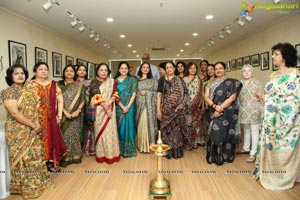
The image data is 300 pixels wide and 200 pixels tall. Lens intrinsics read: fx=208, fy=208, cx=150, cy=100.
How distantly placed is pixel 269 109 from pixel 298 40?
8.92ft

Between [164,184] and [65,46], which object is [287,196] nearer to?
[164,184]

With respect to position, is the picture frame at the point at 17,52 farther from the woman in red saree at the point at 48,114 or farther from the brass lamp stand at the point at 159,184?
the brass lamp stand at the point at 159,184

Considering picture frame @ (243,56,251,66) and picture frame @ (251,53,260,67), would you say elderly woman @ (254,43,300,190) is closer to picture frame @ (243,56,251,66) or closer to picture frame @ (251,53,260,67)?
picture frame @ (251,53,260,67)

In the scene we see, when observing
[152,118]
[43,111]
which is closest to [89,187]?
[43,111]

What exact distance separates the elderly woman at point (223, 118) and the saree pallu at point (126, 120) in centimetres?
121

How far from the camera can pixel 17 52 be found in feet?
13.2

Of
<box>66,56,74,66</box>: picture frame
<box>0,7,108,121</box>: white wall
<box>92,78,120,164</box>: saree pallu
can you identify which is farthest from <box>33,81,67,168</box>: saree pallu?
<box>66,56,74,66</box>: picture frame

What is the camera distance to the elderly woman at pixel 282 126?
2.21 meters

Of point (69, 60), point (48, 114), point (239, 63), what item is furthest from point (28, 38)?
point (239, 63)

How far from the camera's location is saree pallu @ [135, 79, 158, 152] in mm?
3457

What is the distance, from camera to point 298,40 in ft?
13.5

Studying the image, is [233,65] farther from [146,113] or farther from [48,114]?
[48,114]

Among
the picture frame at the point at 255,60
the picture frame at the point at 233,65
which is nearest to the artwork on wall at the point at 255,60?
the picture frame at the point at 255,60

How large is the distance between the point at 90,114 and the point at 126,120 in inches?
22.2
